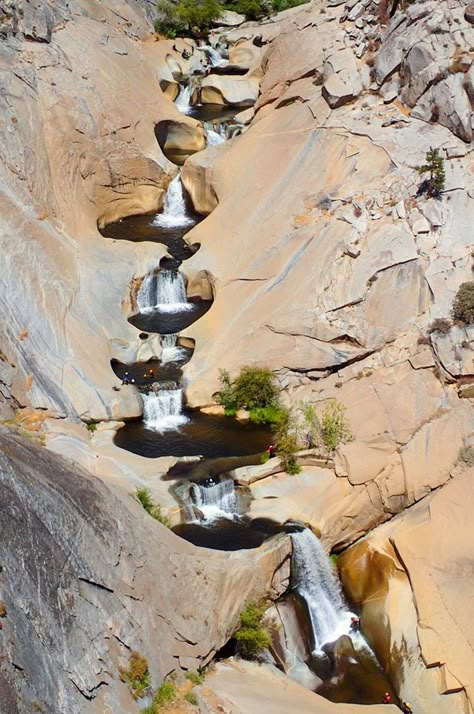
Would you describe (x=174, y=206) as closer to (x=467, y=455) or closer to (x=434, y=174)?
(x=434, y=174)

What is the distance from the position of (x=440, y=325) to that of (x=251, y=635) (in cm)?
1189

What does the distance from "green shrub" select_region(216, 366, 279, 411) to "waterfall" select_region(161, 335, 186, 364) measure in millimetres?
2649

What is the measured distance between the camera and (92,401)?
2498cm

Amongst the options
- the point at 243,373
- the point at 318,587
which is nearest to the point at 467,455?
the point at 318,587

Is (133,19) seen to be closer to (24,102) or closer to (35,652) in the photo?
(24,102)

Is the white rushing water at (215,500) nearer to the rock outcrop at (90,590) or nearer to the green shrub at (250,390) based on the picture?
Answer: the rock outcrop at (90,590)

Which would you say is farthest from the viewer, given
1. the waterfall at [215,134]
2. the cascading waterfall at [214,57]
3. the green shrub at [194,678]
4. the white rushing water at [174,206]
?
the cascading waterfall at [214,57]

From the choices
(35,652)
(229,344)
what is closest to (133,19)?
(229,344)

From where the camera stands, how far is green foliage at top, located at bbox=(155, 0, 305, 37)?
46.2m

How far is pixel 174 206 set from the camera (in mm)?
36375

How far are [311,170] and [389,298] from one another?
7.34 m

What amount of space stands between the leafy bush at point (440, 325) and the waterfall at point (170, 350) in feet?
29.5

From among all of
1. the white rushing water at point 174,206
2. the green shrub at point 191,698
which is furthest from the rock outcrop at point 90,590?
the white rushing water at point 174,206

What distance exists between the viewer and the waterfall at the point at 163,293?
30438mm
